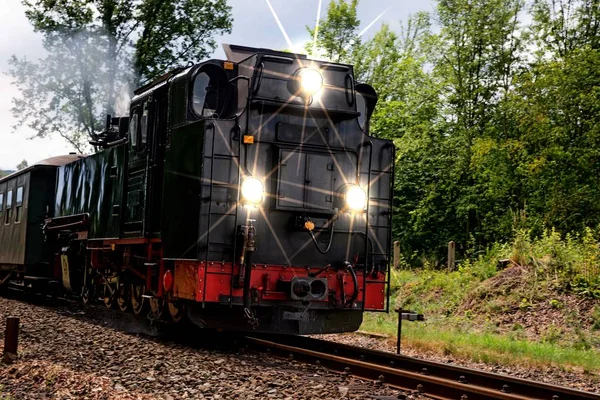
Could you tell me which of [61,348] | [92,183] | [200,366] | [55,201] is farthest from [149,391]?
[55,201]

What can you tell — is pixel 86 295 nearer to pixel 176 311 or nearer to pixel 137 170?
pixel 137 170

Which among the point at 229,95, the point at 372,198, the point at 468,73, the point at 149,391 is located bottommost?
the point at 149,391

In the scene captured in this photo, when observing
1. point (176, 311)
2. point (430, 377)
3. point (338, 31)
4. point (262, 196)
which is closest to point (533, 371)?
point (430, 377)

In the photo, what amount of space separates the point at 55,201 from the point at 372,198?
9.86m

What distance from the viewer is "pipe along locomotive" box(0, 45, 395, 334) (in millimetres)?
9219

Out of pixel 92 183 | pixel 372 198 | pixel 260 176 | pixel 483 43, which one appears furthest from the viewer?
pixel 483 43

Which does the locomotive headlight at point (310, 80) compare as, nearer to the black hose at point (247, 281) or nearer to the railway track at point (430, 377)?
the black hose at point (247, 281)

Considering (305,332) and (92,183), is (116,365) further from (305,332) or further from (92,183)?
(92,183)

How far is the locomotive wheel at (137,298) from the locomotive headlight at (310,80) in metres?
4.04

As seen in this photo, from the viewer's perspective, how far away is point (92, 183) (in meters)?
14.1

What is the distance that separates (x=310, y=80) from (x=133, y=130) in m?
3.28

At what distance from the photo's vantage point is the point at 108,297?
13.4 metres

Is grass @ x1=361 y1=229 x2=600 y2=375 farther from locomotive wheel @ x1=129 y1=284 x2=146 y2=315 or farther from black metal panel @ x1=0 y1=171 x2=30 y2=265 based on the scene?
black metal panel @ x1=0 y1=171 x2=30 y2=265

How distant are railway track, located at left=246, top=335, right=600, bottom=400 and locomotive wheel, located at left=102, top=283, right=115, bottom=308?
361 centimetres
